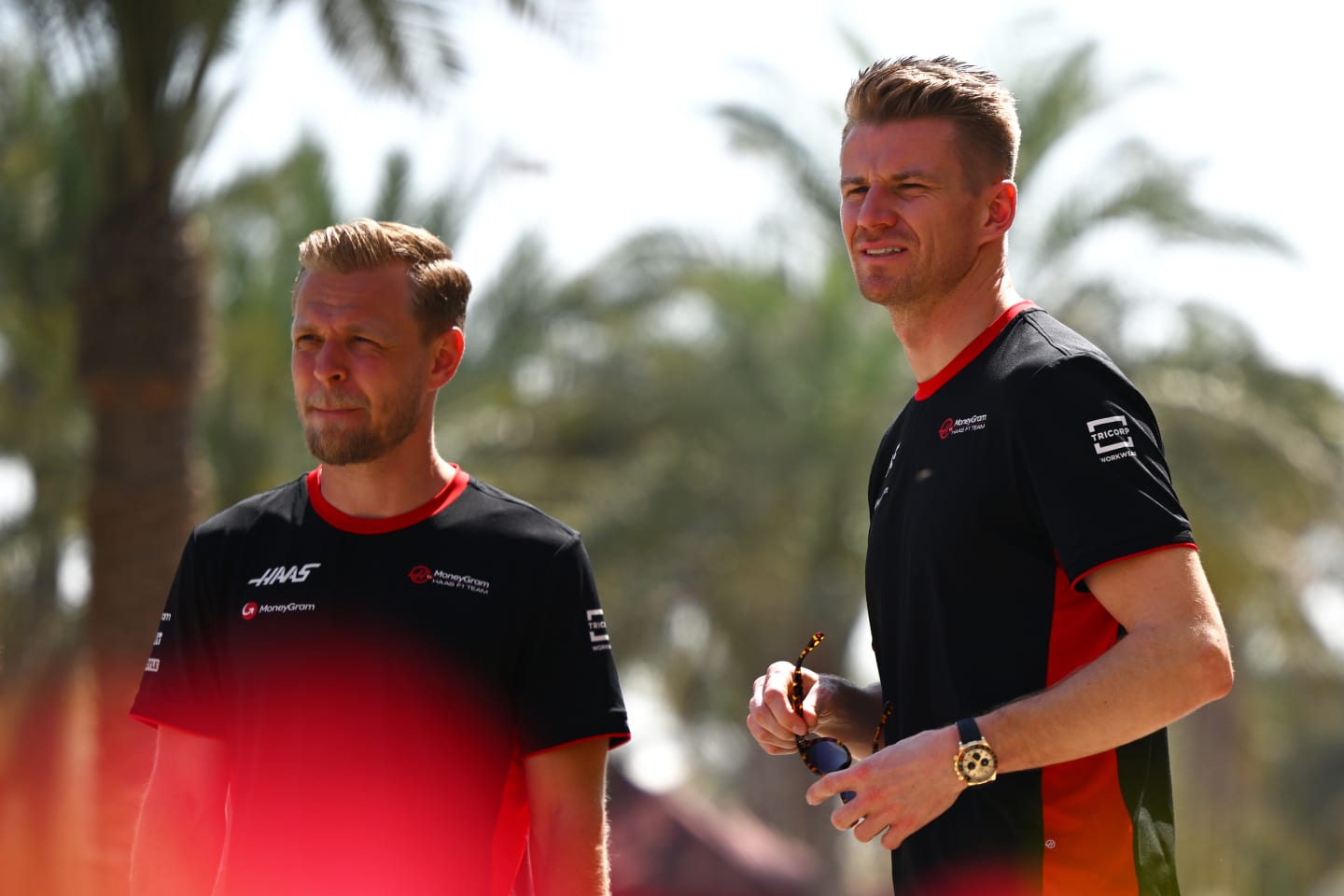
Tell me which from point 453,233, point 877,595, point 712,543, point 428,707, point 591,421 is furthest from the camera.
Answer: point 591,421

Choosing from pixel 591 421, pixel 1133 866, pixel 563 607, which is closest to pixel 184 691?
pixel 563 607

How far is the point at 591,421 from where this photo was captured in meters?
17.9

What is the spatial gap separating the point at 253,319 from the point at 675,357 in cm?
447

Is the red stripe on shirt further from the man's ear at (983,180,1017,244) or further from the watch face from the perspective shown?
the man's ear at (983,180,1017,244)

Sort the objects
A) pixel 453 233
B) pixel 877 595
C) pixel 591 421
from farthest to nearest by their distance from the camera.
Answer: pixel 591 421 → pixel 453 233 → pixel 877 595

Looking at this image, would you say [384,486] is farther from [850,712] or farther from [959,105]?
[959,105]

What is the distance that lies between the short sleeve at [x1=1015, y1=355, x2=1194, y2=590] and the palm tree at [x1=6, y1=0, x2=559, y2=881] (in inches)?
323

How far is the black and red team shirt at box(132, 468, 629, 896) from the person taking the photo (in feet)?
11.8

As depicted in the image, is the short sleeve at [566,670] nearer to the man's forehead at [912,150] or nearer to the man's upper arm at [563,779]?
the man's upper arm at [563,779]

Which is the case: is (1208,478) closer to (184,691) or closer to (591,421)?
(591,421)

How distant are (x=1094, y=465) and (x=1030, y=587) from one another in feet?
0.90

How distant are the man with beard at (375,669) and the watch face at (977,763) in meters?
1.12

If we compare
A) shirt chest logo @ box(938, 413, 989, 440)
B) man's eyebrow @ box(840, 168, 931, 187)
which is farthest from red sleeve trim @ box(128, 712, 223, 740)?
man's eyebrow @ box(840, 168, 931, 187)

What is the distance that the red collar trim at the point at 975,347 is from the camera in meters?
3.34
